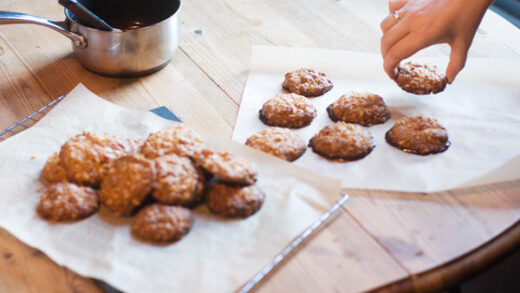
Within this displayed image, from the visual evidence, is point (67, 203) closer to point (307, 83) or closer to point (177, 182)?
point (177, 182)

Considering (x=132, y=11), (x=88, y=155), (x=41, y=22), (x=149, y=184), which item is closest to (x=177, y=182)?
(x=149, y=184)

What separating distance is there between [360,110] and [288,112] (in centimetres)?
25

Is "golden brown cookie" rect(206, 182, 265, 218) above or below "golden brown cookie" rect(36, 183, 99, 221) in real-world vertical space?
above

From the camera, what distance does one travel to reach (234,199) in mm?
1270

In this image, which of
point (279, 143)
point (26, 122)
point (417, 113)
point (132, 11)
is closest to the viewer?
point (279, 143)

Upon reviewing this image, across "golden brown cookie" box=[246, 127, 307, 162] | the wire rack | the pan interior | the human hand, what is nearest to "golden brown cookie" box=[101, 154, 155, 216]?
"golden brown cookie" box=[246, 127, 307, 162]

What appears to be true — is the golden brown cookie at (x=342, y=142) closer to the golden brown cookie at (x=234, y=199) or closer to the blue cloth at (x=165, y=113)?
the golden brown cookie at (x=234, y=199)

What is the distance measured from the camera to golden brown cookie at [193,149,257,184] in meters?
1.28

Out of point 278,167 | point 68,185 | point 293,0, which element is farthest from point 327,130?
point 293,0

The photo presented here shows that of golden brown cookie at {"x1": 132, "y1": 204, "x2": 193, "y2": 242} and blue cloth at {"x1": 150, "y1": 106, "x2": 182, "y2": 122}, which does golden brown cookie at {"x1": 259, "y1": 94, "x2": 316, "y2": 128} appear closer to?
blue cloth at {"x1": 150, "y1": 106, "x2": 182, "y2": 122}

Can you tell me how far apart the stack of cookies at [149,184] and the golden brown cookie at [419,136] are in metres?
0.53

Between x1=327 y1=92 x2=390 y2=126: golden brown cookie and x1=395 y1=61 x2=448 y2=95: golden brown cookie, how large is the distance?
6.0 inches

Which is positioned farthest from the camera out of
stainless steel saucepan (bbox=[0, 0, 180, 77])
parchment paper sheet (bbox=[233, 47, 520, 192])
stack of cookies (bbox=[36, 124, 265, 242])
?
stainless steel saucepan (bbox=[0, 0, 180, 77])

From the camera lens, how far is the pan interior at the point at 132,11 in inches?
74.1
